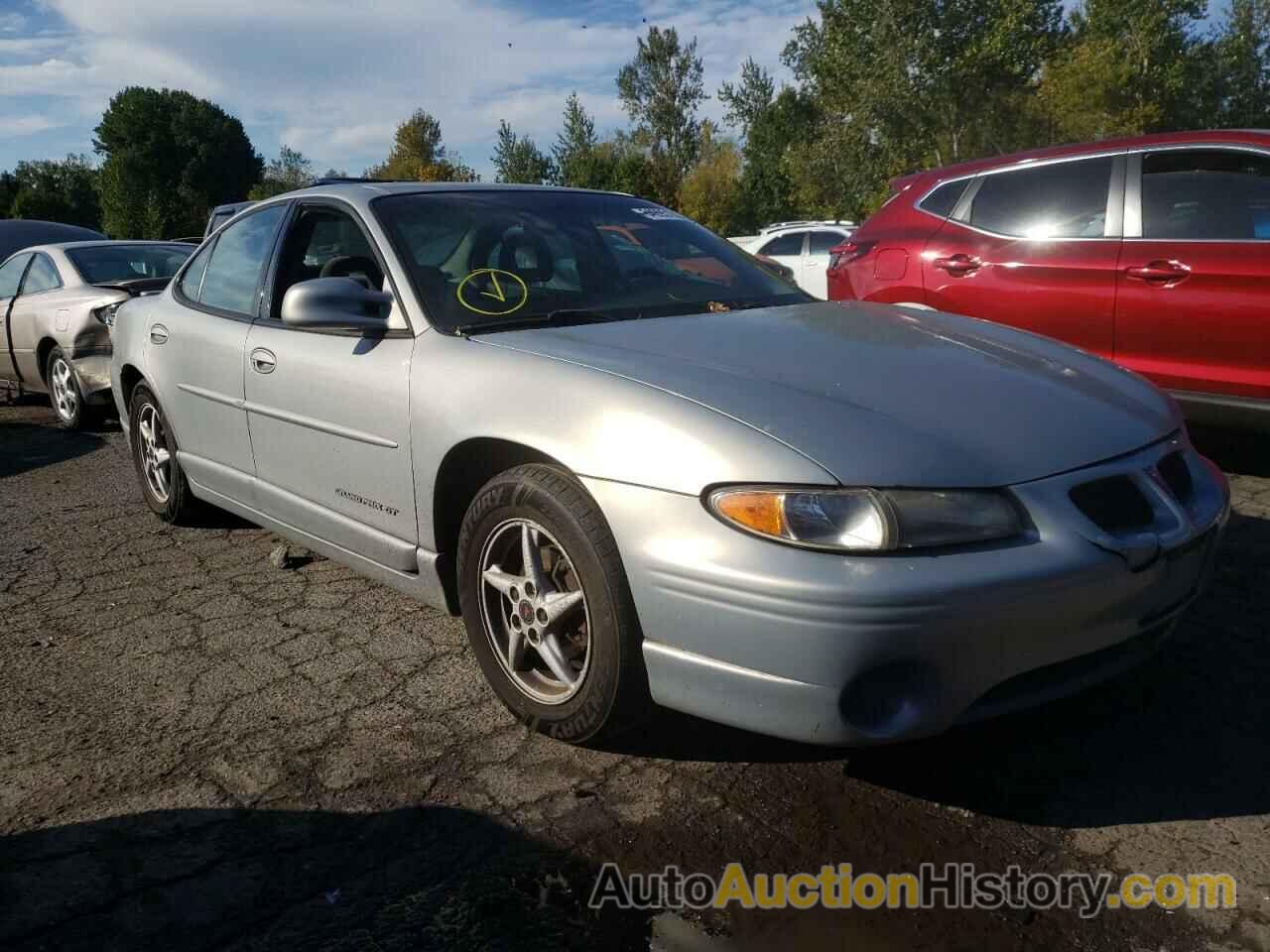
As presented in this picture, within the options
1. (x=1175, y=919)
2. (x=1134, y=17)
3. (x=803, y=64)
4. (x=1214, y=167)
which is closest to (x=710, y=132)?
(x=803, y=64)

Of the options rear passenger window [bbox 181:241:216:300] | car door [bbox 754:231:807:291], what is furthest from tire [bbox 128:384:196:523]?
car door [bbox 754:231:807:291]

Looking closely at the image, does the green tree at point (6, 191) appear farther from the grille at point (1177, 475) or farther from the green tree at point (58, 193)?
the grille at point (1177, 475)

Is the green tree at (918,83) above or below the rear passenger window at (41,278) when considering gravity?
above

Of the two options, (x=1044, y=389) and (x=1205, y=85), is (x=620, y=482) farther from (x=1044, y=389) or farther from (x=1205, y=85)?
(x=1205, y=85)

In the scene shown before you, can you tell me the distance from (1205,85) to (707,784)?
4290cm

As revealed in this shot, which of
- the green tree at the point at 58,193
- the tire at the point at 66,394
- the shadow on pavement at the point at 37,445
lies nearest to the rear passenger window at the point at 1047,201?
the shadow on pavement at the point at 37,445

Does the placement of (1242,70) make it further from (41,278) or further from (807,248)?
(41,278)

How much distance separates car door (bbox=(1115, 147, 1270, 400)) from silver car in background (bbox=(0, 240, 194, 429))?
241 inches

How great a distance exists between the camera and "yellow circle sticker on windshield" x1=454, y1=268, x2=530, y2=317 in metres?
3.17

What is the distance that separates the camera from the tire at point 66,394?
7602 mm

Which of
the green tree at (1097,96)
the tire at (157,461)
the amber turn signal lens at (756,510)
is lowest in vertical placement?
the tire at (157,461)

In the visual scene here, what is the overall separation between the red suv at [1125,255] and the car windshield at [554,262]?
7.24 ft

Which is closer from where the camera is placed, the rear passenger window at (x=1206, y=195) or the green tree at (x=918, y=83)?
the rear passenger window at (x=1206, y=195)

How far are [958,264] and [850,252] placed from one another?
0.86 metres
